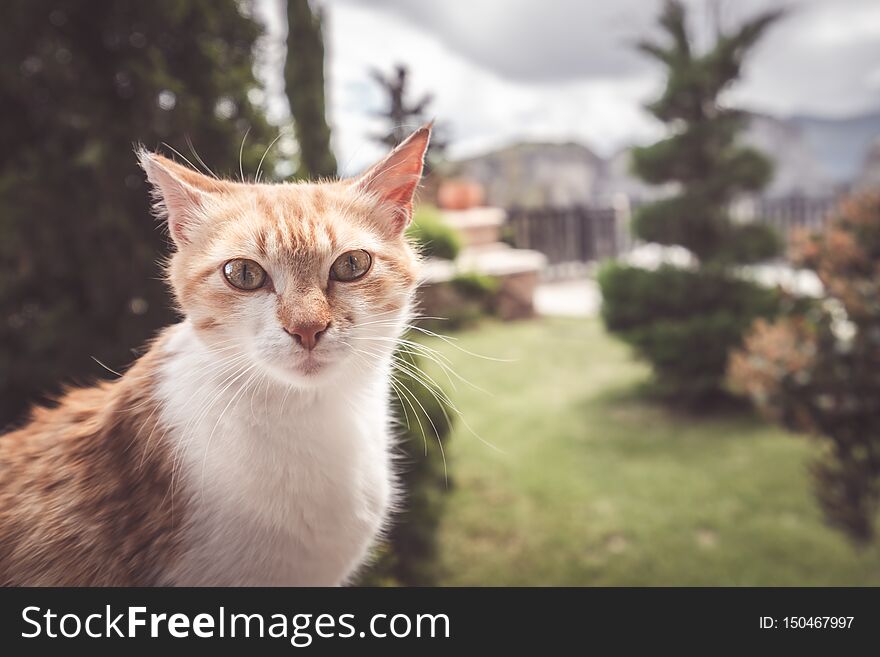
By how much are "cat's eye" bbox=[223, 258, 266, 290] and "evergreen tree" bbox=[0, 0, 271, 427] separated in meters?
0.30

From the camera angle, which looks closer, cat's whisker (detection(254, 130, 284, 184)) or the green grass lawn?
cat's whisker (detection(254, 130, 284, 184))

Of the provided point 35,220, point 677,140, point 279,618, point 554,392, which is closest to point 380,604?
point 279,618

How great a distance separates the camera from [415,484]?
1196mm

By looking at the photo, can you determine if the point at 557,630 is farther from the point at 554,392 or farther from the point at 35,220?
the point at 554,392

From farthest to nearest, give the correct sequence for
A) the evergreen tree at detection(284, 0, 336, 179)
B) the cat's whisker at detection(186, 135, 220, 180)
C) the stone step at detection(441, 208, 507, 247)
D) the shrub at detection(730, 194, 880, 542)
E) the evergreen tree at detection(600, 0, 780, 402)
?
1. the stone step at detection(441, 208, 507, 247)
2. the evergreen tree at detection(600, 0, 780, 402)
3. the shrub at detection(730, 194, 880, 542)
4. the evergreen tree at detection(284, 0, 336, 179)
5. the cat's whisker at detection(186, 135, 220, 180)

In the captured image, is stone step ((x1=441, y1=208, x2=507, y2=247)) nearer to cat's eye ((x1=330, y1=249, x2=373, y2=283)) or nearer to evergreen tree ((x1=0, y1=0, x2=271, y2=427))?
evergreen tree ((x1=0, y1=0, x2=271, y2=427))

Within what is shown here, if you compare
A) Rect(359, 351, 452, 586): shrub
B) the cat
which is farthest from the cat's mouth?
Rect(359, 351, 452, 586): shrub

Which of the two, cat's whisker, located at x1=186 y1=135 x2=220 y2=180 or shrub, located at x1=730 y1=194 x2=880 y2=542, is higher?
cat's whisker, located at x1=186 y1=135 x2=220 y2=180

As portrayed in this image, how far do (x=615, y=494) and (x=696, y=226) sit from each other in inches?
62.9

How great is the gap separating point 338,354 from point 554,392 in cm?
270

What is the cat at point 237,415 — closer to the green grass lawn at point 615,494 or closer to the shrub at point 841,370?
the green grass lawn at point 615,494

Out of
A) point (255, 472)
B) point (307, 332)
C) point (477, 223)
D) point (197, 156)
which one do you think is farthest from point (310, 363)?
point (477, 223)

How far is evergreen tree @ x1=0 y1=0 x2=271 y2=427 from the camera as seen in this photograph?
2.96 ft

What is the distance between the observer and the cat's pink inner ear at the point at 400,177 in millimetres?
653
